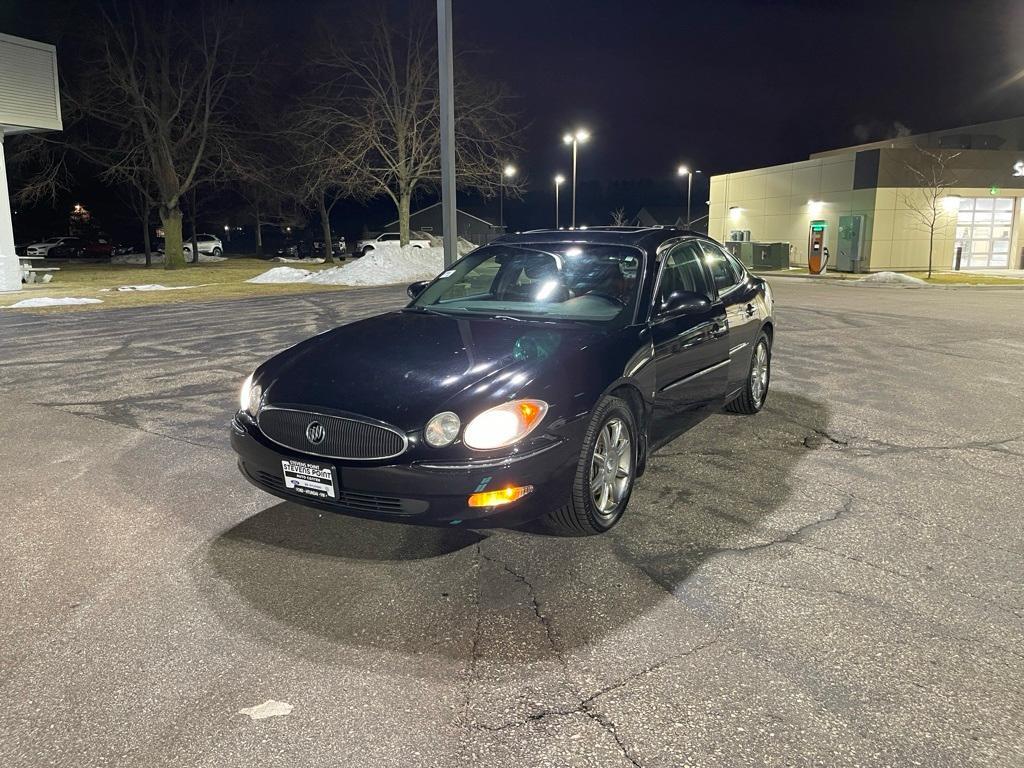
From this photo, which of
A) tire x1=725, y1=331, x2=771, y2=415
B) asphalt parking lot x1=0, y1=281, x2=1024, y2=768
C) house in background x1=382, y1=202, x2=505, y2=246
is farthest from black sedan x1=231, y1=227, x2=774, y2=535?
house in background x1=382, y1=202, x2=505, y2=246

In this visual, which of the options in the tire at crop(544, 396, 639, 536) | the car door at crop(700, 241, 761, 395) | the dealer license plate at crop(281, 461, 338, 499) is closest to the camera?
the dealer license plate at crop(281, 461, 338, 499)

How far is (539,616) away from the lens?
3369 mm

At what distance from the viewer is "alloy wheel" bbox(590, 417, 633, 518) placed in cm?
411

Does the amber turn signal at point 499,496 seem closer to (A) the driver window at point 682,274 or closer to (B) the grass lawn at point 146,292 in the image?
(A) the driver window at point 682,274

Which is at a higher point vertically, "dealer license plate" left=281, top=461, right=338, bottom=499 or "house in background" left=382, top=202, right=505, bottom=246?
"house in background" left=382, top=202, right=505, bottom=246

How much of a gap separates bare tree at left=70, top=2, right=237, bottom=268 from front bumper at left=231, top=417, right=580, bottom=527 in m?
34.0

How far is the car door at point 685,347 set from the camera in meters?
4.76

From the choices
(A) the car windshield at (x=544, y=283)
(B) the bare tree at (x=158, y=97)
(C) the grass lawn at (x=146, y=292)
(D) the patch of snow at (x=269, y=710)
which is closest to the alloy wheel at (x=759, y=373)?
(A) the car windshield at (x=544, y=283)

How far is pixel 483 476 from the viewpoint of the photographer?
348 centimetres

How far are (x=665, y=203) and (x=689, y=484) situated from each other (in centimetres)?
11305

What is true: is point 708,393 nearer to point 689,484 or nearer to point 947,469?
point 689,484

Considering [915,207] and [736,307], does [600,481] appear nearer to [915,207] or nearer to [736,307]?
[736,307]

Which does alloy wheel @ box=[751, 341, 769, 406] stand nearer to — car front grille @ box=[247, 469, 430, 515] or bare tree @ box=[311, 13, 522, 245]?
car front grille @ box=[247, 469, 430, 515]

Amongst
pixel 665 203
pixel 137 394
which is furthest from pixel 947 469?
pixel 665 203
